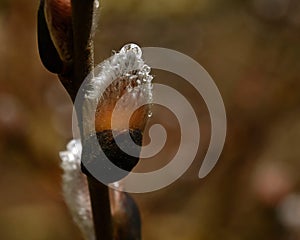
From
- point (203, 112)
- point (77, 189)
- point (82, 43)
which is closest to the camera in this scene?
point (82, 43)

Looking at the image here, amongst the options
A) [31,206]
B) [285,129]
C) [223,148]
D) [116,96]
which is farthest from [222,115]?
[116,96]

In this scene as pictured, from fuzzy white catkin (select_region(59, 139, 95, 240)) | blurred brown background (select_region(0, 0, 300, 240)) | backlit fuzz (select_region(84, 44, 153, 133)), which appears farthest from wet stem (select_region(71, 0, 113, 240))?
blurred brown background (select_region(0, 0, 300, 240))

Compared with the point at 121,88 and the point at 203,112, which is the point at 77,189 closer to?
the point at 121,88

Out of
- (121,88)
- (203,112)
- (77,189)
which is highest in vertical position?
(121,88)

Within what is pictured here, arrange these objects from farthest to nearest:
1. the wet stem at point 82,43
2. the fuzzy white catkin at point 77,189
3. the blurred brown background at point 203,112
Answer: the blurred brown background at point 203,112, the fuzzy white catkin at point 77,189, the wet stem at point 82,43

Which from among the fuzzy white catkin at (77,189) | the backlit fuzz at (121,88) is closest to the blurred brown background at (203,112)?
the fuzzy white catkin at (77,189)

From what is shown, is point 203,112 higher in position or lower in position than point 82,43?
lower

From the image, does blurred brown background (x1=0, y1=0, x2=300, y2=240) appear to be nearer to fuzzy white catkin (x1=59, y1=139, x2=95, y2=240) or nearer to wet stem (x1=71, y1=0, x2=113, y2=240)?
fuzzy white catkin (x1=59, y1=139, x2=95, y2=240)

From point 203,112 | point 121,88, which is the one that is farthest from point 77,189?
point 203,112

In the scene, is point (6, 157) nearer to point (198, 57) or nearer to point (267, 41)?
point (198, 57)

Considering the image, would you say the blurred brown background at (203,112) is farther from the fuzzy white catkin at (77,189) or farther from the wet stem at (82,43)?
the wet stem at (82,43)
